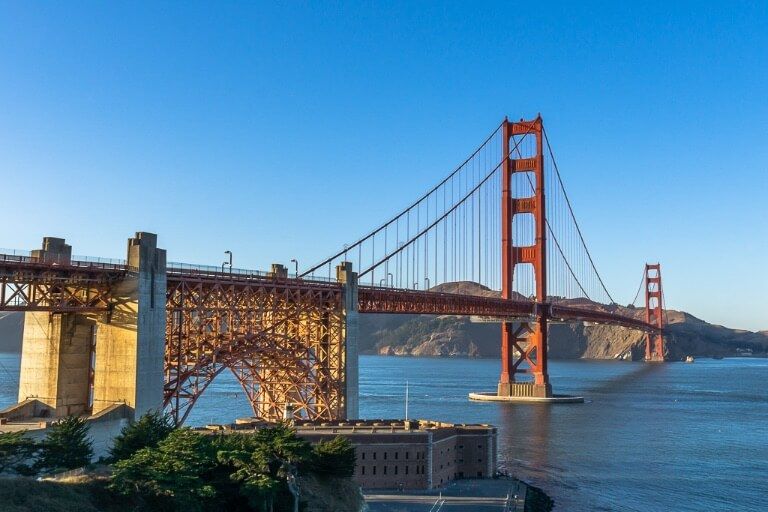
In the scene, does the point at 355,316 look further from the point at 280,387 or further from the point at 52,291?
the point at 52,291

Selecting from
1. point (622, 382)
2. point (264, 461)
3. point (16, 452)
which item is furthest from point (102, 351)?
point (622, 382)

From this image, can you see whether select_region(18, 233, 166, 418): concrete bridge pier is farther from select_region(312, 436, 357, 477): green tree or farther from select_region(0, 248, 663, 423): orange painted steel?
select_region(312, 436, 357, 477): green tree

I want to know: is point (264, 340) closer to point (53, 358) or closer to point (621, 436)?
point (53, 358)

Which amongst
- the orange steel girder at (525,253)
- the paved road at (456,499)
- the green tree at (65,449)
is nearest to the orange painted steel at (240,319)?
the green tree at (65,449)

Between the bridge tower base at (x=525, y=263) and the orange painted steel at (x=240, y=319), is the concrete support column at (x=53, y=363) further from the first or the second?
the bridge tower base at (x=525, y=263)

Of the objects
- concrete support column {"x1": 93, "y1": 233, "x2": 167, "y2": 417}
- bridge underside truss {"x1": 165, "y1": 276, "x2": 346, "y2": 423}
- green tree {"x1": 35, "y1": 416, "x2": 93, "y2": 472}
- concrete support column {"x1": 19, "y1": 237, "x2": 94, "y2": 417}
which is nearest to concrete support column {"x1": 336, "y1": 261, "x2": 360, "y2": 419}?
bridge underside truss {"x1": 165, "y1": 276, "x2": 346, "y2": 423}
